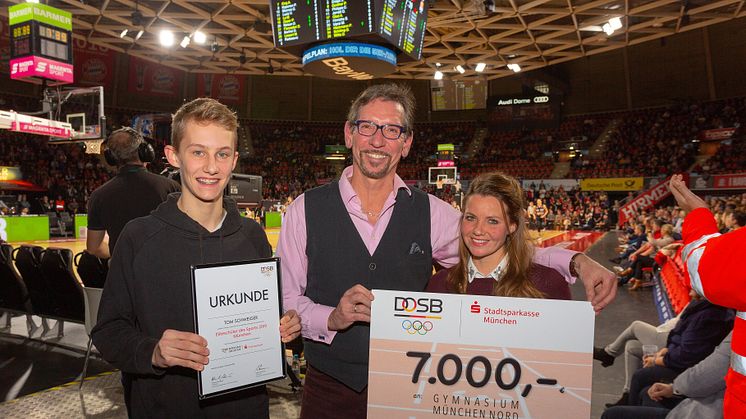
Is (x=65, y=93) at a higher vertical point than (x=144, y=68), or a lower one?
lower

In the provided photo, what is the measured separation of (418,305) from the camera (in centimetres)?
179

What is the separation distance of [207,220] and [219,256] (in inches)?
6.1

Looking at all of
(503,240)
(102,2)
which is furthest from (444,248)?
(102,2)

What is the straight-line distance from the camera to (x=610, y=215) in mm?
26141

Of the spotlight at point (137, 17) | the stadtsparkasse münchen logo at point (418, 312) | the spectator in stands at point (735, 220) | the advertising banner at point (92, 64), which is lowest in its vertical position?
the stadtsparkasse münchen logo at point (418, 312)

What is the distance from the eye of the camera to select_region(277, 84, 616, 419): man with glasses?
2041mm

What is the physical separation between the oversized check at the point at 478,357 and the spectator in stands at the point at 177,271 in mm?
381

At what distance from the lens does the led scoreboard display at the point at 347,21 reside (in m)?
9.66

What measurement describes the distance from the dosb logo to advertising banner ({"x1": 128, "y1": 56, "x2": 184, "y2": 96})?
102ft

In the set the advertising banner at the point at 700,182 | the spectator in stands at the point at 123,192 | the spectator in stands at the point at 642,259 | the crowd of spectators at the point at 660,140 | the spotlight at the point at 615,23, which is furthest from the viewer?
the crowd of spectators at the point at 660,140

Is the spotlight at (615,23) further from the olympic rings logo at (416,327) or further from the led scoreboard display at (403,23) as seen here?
the olympic rings logo at (416,327)

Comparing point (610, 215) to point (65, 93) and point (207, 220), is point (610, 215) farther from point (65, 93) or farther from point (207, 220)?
point (207, 220)

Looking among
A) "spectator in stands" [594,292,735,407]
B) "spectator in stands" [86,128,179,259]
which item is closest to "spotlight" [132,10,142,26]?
"spectator in stands" [86,128,179,259]

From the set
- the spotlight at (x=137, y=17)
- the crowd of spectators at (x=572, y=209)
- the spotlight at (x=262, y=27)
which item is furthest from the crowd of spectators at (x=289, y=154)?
the spotlight at (x=137, y=17)
